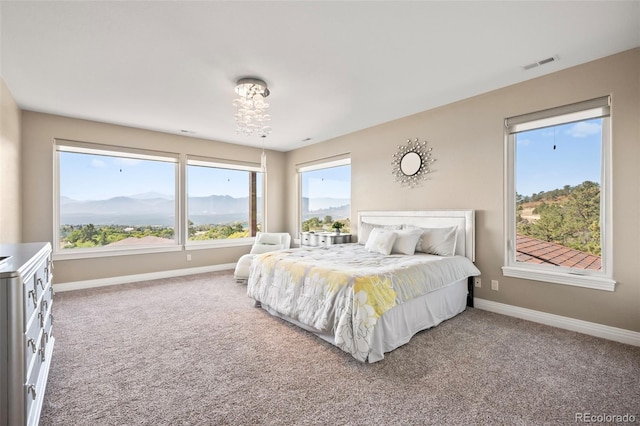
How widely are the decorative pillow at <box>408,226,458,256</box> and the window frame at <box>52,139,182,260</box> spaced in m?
4.21

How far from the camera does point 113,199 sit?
189 inches

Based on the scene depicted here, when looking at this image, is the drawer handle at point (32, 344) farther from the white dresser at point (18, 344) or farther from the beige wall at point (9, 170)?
the beige wall at point (9, 170)

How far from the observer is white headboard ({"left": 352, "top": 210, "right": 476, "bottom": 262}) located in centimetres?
351

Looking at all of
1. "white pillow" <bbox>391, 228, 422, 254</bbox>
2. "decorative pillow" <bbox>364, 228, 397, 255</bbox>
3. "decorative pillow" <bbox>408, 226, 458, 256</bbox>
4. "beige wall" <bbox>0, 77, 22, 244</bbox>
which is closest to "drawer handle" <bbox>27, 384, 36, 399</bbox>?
"beige wall" <bbox>0, 77, 22, 244</bbox>

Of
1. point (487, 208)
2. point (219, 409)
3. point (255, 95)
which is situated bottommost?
point (219, 409)

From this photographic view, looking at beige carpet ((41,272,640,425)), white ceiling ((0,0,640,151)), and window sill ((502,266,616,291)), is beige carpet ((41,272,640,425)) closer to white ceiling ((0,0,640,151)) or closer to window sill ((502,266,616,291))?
window sill ((502,266,616,291))

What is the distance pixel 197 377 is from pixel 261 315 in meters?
1.25

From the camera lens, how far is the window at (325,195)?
18.1ft

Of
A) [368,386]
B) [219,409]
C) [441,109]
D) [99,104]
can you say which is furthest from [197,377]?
[441,109]

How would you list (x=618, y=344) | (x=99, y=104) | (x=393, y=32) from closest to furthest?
(x=393, y=32) < (x=618, y=344) < (x=99, y=104)

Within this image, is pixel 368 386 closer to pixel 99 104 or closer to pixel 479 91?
pixel 479 91

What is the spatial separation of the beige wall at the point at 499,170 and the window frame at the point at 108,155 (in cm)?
323

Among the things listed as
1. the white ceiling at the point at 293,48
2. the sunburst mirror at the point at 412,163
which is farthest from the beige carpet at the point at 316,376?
the white ceiling at the point at 293,48

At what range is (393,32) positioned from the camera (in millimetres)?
2283
